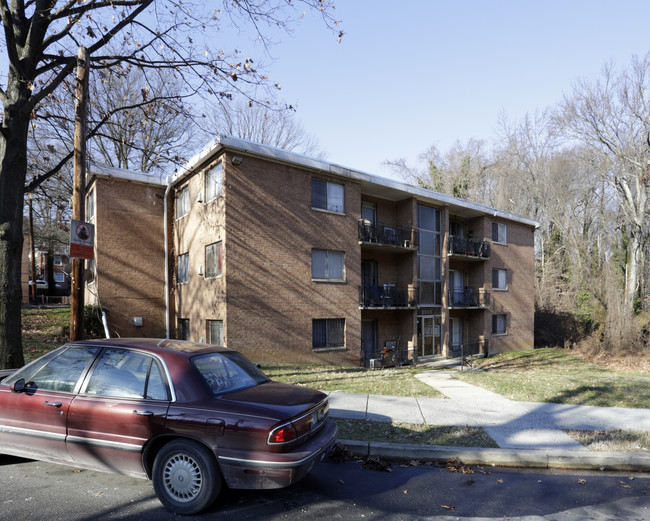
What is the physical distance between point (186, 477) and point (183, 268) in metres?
15.6

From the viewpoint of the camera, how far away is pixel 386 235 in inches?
765

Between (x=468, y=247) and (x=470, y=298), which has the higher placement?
(x=468, y=247)

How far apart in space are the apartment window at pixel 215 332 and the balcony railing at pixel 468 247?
12845mm

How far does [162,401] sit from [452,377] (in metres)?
10.0

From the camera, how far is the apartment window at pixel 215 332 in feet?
49.1

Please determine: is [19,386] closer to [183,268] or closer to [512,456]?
[512,456]

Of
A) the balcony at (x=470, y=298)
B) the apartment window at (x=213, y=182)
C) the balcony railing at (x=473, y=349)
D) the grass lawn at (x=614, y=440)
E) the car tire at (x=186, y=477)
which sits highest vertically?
the apartment window at (x=213, y=182)

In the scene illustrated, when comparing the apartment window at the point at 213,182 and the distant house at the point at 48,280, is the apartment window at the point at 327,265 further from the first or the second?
the distant house at the point at 48,280

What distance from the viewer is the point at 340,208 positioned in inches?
685

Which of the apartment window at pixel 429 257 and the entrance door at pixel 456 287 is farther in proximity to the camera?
the entrance door at pixel 456 287

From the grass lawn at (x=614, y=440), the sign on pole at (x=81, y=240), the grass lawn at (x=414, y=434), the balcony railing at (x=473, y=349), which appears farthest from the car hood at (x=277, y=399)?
the balcony railing at (x=473, y=349)

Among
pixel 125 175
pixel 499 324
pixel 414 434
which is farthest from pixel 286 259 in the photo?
pixel 499 324

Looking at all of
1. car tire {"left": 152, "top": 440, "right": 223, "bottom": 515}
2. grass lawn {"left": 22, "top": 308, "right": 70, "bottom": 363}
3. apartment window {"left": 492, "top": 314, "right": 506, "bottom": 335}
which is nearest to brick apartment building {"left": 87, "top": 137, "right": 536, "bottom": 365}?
apartment window {"left": 492, "top": 314, "right": 506, "bottom": 335}

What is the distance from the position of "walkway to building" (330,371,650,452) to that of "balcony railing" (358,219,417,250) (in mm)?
9999
